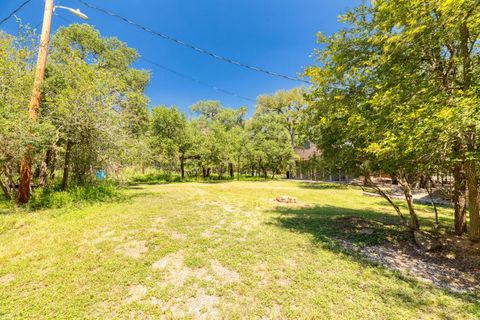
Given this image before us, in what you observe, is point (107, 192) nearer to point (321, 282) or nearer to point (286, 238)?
point (286, 238)

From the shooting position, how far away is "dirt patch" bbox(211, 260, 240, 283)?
3.40 metres

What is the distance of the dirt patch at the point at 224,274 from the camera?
340 cm

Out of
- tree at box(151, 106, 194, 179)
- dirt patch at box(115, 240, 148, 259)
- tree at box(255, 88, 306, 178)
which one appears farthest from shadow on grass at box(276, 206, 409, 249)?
tree at box(255, 88, 306, 178)

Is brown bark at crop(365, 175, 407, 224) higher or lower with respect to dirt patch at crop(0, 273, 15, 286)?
higher

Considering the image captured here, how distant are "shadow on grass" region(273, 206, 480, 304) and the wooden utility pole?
326 inches

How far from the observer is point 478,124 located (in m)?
2.65

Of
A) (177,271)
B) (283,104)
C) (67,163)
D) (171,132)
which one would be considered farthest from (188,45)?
(283,104)

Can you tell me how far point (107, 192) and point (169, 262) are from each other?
705 cm

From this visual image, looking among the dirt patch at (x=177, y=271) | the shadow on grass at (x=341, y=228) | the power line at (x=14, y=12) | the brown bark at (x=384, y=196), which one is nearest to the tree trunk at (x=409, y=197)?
the brown bark at (x=384, y=196)

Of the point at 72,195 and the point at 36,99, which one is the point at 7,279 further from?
the point at 36,99

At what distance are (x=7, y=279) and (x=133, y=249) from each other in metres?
1.76

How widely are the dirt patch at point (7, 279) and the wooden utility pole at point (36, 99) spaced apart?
15.9 ft

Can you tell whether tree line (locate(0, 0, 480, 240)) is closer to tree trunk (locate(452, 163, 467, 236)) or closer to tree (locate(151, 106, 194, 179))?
tree trunk (locate(452, 163, 467, 236))

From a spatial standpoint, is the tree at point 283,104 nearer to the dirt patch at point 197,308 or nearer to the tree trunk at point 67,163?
the tree trunk at point 67,163
